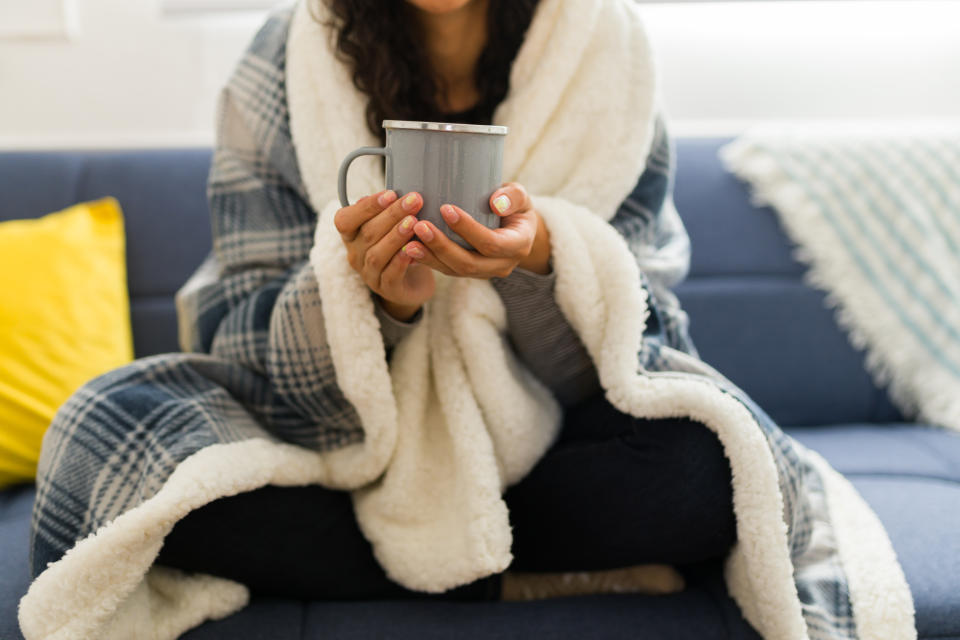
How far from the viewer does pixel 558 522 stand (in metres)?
0.79

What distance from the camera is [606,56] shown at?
89 centimetres

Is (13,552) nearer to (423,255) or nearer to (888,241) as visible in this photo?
(423,255)

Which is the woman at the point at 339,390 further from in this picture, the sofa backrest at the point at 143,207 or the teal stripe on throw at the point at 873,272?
the teal stripe on throw at the point at 873,272

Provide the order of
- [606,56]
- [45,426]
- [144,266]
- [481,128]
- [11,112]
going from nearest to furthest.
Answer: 1. [481,128]
2. [606,56]
3. [45,426]
4. [144,266]
5. [11,112]

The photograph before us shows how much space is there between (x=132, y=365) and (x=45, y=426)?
29 centimetres

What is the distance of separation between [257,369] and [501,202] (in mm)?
410

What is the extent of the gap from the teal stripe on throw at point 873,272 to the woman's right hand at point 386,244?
2.62 ft

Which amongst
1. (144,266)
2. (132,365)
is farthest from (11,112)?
(132,365)

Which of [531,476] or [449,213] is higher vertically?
[449,213]

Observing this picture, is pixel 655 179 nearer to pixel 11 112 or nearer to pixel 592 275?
pixel 592 275

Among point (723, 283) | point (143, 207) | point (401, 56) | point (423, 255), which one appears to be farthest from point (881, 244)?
point (143, 207)

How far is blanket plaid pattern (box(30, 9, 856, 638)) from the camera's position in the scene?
2.38 ft

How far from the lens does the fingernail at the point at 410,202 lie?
0.55m

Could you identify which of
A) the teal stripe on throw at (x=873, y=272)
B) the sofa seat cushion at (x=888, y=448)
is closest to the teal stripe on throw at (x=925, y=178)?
the teal stripe on throw at (x=873, y=272)
